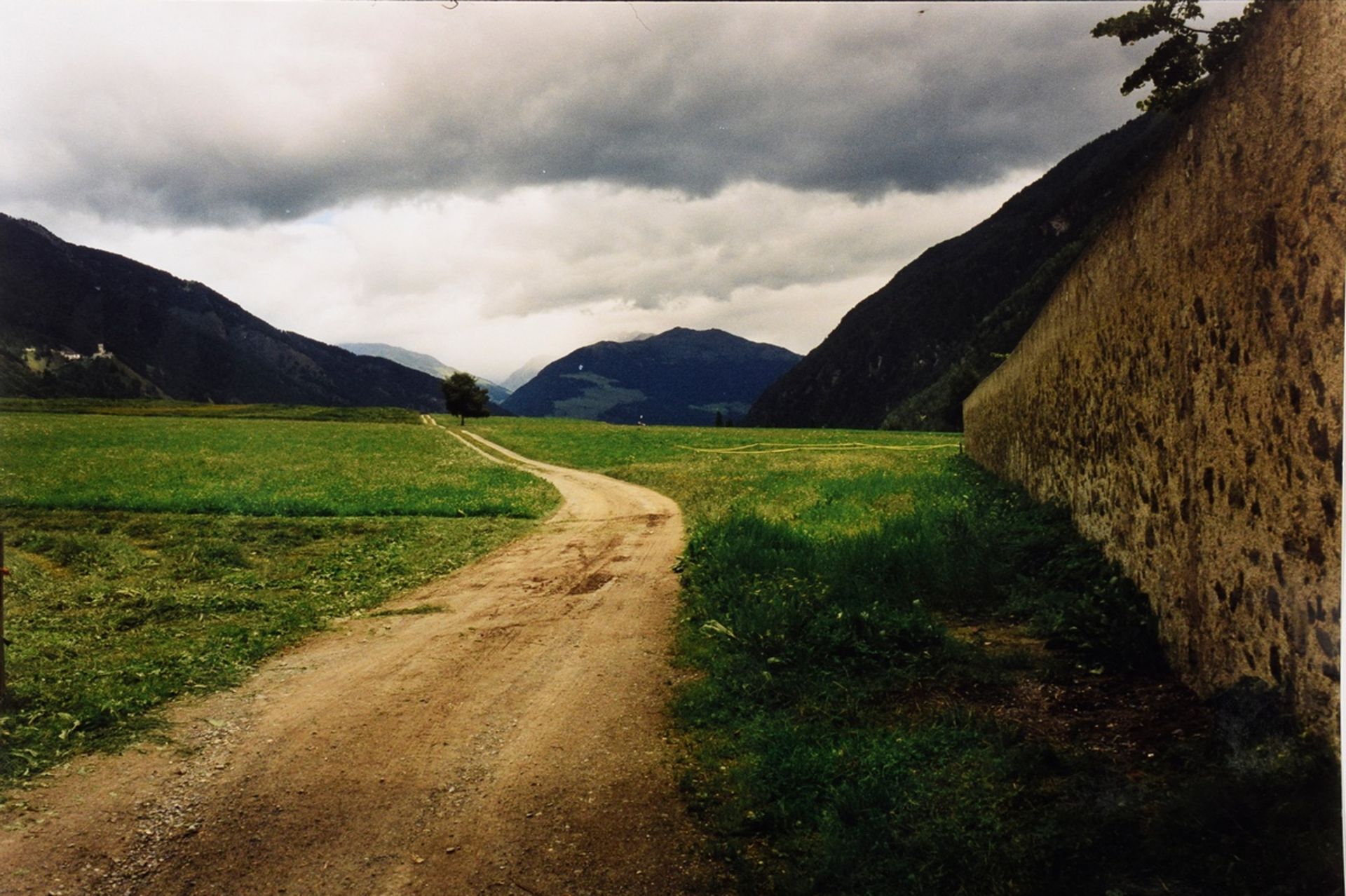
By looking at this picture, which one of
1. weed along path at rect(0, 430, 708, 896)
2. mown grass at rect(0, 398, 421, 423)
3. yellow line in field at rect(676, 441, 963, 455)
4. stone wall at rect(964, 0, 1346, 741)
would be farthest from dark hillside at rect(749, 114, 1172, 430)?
weed along path at rect(0, 430, 708, 896)

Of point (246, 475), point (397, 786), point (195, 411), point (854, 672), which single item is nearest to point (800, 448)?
point (246, 475)

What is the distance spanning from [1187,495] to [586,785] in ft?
15.7

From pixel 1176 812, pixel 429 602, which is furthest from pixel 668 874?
pixel 429 602

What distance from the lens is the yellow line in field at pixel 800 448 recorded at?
38.5m

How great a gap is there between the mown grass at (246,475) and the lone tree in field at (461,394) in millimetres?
40539

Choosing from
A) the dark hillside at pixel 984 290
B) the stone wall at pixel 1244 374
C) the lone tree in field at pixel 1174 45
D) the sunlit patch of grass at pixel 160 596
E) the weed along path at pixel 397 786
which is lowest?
the weed along path at pixel 397 786

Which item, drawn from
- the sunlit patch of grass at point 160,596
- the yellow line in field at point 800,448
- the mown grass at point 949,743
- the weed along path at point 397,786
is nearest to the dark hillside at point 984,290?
the yellow line in field at point 800,448

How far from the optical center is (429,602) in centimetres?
937

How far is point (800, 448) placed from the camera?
42.5 metres

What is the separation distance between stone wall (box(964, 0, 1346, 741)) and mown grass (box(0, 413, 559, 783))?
25.2ft

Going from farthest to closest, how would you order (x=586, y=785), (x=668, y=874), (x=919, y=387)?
1. (x=919, y=387)
2. (x=586, y=785)
3. (x=668, y=874)

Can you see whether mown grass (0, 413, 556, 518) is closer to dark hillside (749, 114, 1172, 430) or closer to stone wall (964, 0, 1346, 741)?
stone wall (964, 0, 1346, 741)

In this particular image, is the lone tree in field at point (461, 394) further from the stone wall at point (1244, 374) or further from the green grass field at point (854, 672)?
the stone wall at point (1244, 374)

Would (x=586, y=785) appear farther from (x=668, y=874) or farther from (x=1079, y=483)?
(x=1079, y=483)
